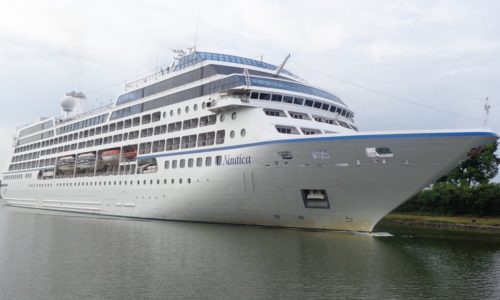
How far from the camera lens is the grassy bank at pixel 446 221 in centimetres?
4028

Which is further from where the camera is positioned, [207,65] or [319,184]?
[207,65]

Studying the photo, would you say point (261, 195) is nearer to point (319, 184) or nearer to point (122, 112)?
point (319, 184)

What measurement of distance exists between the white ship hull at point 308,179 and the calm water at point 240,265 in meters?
1.36

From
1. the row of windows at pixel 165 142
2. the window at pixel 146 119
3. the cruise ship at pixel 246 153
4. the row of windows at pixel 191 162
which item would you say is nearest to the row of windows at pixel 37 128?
the row of windows at pixel 165 142

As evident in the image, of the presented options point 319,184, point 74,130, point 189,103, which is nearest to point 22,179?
point 74,130

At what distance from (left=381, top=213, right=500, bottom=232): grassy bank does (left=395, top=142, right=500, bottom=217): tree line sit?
1.13m

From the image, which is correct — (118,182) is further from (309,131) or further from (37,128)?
(37,128)

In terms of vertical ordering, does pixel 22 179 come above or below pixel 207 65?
below

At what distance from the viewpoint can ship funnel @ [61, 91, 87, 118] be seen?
62.7 meters

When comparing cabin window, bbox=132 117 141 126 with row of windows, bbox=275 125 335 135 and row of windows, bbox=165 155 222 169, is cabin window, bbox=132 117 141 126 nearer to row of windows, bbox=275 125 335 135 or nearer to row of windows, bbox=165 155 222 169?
row of windows, bbox=165 155 222 169

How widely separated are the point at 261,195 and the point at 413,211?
29.0 meters

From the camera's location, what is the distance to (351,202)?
25.9 m

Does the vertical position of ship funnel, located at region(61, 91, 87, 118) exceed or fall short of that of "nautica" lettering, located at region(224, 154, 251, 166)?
it exceeds it

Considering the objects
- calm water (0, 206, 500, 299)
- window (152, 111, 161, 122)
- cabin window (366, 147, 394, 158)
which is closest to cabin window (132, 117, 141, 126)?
window (152, 111, 161, 122)
